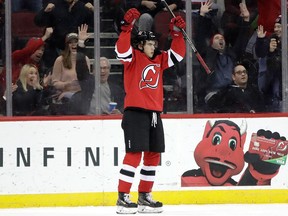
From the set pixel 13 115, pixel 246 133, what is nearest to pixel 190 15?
pixel 246 133

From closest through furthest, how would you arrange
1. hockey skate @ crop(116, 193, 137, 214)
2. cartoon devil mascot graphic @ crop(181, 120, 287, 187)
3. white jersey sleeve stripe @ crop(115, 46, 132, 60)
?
white jersey sleeve stripe @ crop(115, 46, 132, 60) < hockey skate @ crop(116, 193, 137, 214) < cartoon devil mascot graphic @ crop(181, 120, 287, 187)

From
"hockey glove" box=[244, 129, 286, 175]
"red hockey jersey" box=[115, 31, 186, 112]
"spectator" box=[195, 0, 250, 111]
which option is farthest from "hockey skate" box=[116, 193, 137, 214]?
"spectator" box=[195, 0, 250, 111]

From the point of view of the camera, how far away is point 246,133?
24.7 feet

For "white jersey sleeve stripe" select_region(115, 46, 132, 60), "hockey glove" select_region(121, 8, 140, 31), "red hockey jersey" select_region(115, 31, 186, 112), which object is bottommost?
"red hockey jersey" select_region(115, 31, 186, 112)

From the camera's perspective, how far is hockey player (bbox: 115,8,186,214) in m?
6.32

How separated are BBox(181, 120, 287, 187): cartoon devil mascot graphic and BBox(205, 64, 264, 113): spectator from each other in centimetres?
25

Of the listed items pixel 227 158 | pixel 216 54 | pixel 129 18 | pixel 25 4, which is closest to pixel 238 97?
pixel 216 54

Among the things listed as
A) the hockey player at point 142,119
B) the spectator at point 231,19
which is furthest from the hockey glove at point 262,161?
the hockey player at point 142,119

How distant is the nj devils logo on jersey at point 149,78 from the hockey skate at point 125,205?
→ 833 mm

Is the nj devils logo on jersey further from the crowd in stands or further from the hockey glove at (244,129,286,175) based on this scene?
the hockey glove at (244,129,286,175)

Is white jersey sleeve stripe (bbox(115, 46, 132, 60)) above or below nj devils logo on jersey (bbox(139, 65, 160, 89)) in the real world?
above

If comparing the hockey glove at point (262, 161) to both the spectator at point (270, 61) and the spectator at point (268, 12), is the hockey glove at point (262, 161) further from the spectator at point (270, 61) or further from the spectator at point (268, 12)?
the spectator at point (268, 12)

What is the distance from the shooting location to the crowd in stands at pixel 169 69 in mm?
7680

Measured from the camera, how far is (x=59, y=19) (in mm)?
7703
